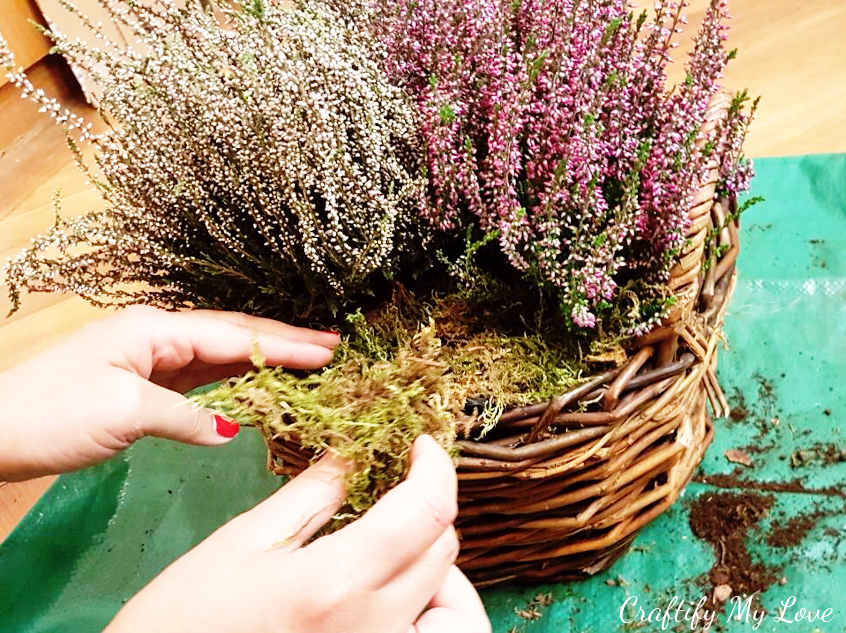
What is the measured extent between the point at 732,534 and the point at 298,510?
0.68 metres

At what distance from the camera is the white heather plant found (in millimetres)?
796

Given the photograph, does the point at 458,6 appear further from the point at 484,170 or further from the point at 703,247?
the point at 703,247

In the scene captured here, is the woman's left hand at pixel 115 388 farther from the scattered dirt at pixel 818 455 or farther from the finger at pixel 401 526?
the scattered dirt at pixel 818 455

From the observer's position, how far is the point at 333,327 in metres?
0.91

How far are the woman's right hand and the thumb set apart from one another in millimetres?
148

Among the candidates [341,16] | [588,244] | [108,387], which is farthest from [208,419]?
[341,16]

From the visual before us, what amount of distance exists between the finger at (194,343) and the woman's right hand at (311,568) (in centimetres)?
18

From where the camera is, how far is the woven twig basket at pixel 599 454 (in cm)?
80

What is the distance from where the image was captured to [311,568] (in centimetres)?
60

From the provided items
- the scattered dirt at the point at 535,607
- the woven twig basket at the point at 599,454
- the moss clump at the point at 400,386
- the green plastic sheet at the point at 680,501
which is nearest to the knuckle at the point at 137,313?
the moss clump at the point at 400,386

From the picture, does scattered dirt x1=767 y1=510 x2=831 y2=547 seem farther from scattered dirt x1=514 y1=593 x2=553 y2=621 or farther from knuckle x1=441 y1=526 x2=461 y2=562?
knuckle x1=441 y1=526 x2=461 y2=562

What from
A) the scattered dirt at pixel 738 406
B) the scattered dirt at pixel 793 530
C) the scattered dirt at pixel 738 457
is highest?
the scattered dirt at pixel 738 406

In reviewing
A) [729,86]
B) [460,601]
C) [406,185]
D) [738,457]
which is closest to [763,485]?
[738,457]

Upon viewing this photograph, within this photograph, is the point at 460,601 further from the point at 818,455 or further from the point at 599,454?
the point at 818,455
